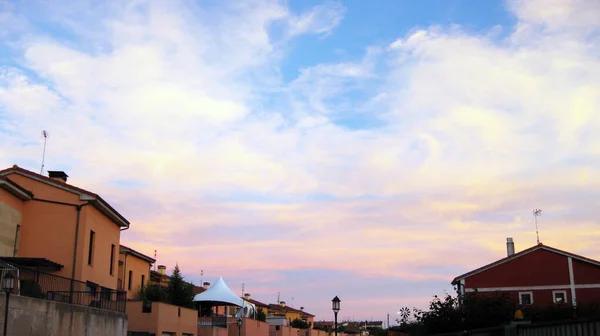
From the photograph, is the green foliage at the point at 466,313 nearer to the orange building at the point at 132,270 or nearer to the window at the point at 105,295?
the window at the point at 105,295

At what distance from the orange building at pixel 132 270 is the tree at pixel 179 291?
2.97 m

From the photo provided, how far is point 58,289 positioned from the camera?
2152 cm

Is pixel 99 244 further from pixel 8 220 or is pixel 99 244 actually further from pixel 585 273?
pixel 585 273

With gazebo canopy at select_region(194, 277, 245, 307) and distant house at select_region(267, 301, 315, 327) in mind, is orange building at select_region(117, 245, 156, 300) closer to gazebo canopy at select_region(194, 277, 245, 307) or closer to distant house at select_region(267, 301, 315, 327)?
gazebo canopy at select_region(194, 277, 245, 307)

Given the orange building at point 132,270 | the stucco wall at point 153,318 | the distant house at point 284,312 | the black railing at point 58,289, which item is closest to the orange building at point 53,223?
the black railing at point 58,289

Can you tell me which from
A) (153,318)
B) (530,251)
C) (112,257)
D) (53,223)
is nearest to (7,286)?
(53,223)

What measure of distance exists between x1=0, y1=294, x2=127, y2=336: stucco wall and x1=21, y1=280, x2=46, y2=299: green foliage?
39 cm

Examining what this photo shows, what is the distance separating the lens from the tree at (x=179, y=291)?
1620 inches

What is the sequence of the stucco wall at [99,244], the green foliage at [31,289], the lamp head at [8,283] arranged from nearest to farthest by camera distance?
the lamp head at [8,283], the green foliage at [31,289], the stucco wall at [99,244]

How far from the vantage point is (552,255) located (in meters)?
41.2

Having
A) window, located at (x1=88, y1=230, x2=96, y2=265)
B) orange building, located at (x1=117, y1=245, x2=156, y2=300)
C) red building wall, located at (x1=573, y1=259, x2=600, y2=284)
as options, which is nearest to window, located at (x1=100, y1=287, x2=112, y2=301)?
window, located at (x1=88, y1=230, x2=96, y2=265)

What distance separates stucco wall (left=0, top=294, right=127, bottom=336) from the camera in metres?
17.6

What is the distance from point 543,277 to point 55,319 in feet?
107

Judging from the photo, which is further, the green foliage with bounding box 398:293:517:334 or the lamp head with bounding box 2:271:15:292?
the green foliage with bounding box 398:293:517:334
